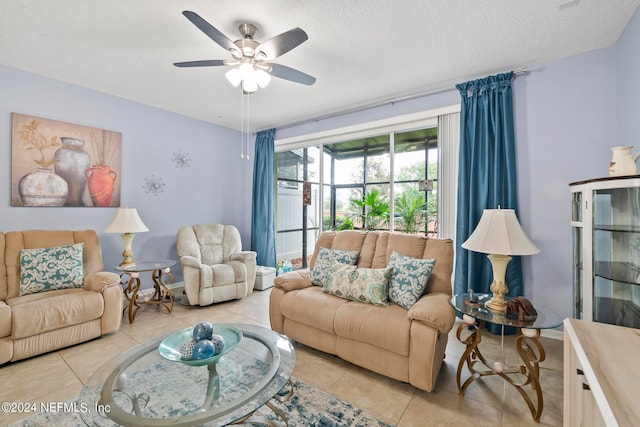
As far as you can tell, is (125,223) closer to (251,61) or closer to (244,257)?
(244,257)

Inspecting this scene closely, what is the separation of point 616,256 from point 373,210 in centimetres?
246

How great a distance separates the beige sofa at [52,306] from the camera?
2.16m

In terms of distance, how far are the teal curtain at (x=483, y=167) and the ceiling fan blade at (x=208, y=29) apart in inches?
96.3

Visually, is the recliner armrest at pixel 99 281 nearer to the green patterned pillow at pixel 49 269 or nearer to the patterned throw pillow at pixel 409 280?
the green patterned pillow at pixel 49 269

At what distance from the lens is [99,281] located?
266 centimetres

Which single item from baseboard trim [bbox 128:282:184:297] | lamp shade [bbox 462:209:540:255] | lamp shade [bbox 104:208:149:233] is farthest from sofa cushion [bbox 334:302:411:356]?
baseboard trim [bbox 128:282:184:297]

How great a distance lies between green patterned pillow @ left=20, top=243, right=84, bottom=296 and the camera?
254 centimetres

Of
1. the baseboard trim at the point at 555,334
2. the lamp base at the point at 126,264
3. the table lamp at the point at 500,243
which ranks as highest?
the table lamp at the point at 500,243

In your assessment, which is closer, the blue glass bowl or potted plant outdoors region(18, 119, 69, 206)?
the blue glass bowl

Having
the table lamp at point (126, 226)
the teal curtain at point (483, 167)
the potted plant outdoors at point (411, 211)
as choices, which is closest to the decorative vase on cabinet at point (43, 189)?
the table lamp at point (126, 226)

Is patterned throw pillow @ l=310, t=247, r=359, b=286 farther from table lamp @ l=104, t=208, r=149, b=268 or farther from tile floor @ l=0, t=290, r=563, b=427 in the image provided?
table lamp @ l=104, t=208, r=149, b=268

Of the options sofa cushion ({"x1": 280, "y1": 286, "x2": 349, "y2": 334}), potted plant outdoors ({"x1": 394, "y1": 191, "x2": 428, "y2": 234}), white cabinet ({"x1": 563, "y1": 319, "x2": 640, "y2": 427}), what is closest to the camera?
white cabinet ({"x1": 563, "y1": 319, "x2": 640, "y2": 427})

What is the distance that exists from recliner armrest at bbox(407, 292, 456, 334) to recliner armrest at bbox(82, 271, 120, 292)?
2743mm

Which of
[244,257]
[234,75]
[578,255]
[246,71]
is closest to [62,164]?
[244,257]
